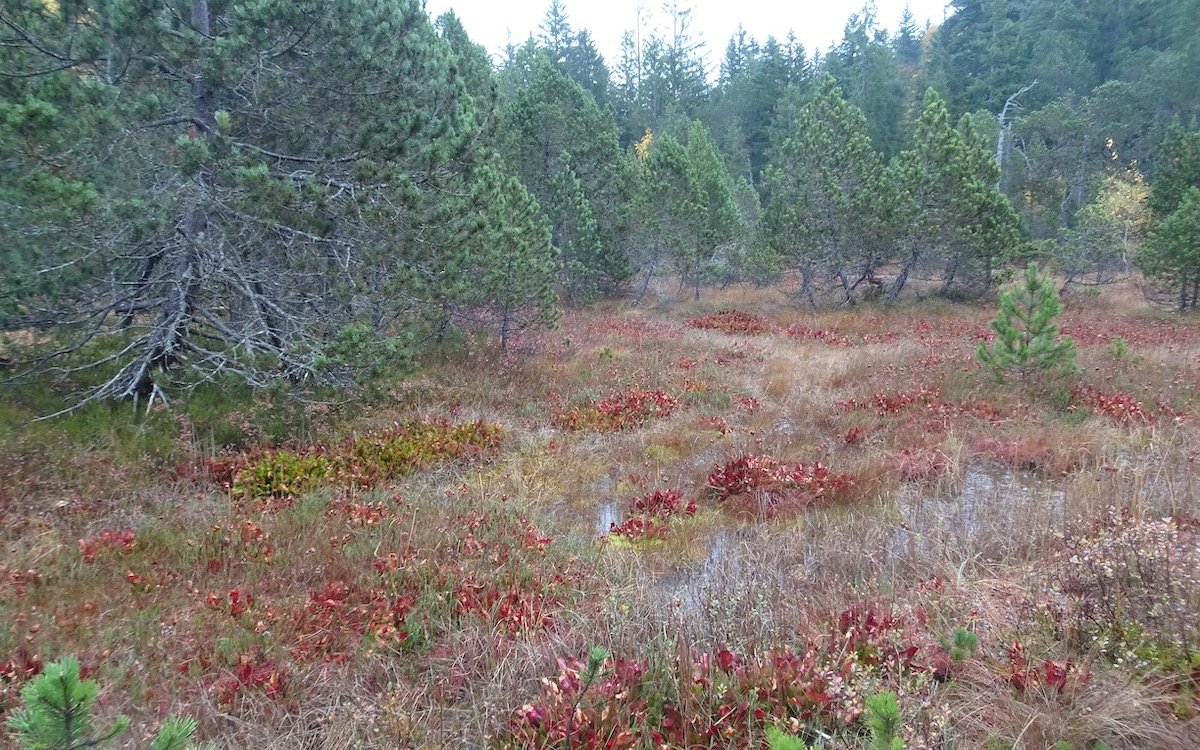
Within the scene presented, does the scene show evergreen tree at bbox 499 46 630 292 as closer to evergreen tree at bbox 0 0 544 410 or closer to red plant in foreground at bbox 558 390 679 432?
red plant in foreground at bbox 558 390 679 432

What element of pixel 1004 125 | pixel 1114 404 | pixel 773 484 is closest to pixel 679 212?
pixel 1114 404

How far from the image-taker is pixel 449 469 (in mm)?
6973

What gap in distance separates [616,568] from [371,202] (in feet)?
17.0

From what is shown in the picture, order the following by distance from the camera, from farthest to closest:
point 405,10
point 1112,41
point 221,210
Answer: point 1112,41
point 405,10
point 221,210

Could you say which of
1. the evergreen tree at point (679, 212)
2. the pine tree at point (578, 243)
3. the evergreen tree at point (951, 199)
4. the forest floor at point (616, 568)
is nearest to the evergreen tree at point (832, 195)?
the evergreen tree at point (951, 199)

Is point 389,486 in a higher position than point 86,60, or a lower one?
lower

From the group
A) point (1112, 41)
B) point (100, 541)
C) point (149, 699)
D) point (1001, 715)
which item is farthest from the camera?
point (1112, 41)

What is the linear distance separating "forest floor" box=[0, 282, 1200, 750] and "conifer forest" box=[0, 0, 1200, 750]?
0.03 m

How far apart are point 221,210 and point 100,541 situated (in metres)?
4.14

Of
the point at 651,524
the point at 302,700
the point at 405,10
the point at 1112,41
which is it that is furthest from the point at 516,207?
the point at 1112,41

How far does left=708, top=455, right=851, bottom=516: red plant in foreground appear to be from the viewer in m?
5.80

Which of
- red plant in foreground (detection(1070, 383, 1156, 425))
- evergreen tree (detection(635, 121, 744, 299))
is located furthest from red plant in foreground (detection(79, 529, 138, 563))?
evergreen tree (detection(635, 121, 744, 299))

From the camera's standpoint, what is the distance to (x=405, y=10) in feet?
25.5

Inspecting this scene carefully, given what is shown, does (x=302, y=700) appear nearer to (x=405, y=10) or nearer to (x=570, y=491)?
(x=570, y=491)
